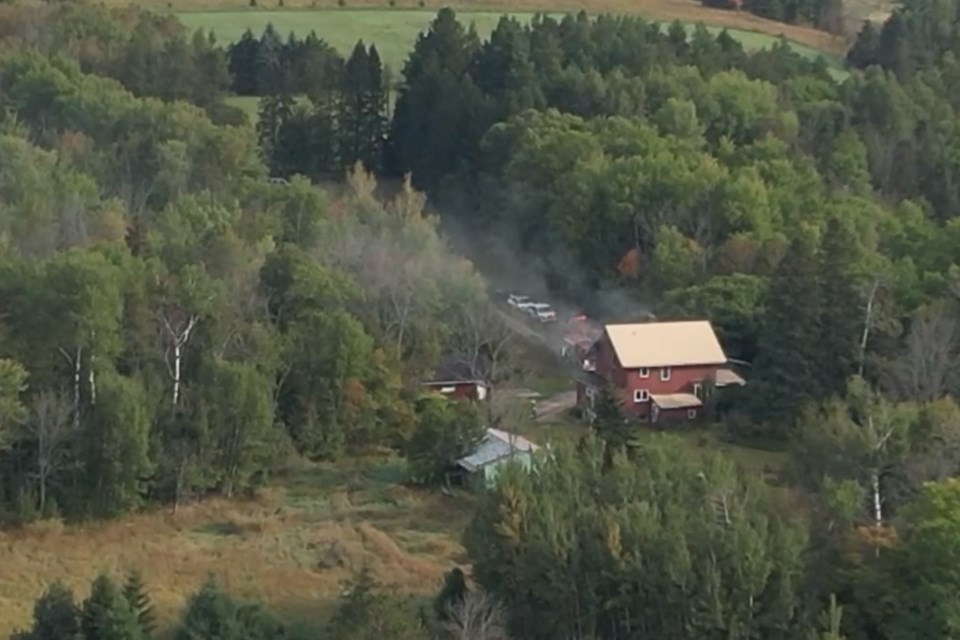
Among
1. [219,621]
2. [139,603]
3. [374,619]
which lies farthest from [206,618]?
[374,619]

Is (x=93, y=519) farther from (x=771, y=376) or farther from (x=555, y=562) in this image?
(x=771, y=376)

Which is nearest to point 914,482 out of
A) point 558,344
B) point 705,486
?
point 705,486

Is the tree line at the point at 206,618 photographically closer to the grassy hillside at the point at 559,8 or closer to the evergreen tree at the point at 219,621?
the evergreen tree at the point at 219,621

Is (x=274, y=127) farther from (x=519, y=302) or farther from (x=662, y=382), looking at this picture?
(x=662, y=382)

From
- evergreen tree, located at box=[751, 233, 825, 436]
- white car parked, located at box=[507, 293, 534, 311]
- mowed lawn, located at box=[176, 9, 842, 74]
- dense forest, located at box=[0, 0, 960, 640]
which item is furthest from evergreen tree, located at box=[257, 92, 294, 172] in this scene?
evergreen tree, located at box=[751, 233, 825, 436]

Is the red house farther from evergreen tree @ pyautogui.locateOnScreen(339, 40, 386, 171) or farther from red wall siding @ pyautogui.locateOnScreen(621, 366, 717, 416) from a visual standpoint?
evergreen tree @ pyautogui.locateOnScreen(339, 40, 386, 171)

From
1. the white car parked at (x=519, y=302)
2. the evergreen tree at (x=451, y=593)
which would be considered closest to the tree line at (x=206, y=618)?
the evergreen tree at (x=451, y=593)
